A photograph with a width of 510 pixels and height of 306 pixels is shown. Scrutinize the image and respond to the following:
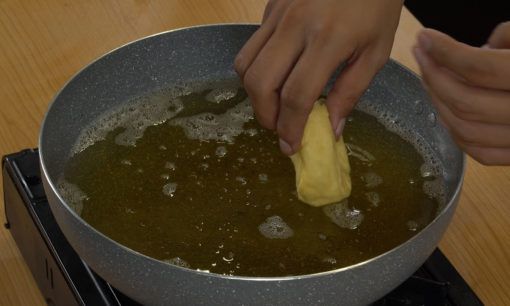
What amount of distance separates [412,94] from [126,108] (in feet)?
1.10

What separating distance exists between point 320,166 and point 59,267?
11.7 inches

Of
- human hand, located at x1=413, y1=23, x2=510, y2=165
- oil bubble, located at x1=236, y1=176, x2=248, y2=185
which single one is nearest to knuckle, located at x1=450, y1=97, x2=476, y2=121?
human hand, located at x1=413, y1=23, x2=510, y2=165

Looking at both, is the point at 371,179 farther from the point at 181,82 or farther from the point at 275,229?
the point at 181,82

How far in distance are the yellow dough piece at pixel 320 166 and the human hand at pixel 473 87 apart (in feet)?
0.38

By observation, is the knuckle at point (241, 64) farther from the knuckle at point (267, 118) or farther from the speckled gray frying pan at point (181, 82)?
the speckled gray frying pan at point (181, 82)

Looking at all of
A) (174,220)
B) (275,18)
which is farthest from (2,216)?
(275,18)

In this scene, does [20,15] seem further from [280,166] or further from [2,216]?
[280,166]

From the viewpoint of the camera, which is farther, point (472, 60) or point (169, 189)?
point (169, 189)

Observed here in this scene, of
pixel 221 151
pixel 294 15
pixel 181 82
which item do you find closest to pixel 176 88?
pixel 181 82

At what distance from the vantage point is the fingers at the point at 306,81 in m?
0.77

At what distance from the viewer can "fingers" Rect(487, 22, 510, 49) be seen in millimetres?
749

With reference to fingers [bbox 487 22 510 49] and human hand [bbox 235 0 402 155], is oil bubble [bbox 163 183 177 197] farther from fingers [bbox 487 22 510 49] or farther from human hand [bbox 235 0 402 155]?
fingers [bbox 487 22 510 49]

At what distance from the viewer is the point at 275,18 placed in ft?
2.70

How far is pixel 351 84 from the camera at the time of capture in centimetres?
81
